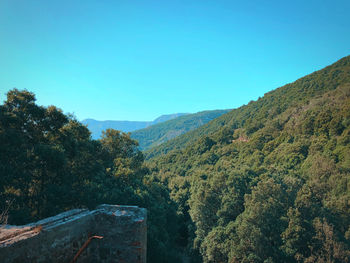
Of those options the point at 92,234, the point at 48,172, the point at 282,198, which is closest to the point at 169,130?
the point at 282,198

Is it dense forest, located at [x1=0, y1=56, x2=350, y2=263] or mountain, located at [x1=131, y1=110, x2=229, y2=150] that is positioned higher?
mountain, located at [x1=131, y1=110, x2=229, y2=150]

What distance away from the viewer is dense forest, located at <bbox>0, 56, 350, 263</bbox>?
33.2 ft

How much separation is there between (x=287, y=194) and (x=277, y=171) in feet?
24.1

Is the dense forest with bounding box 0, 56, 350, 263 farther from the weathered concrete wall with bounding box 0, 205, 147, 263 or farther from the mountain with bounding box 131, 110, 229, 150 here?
the mountain with bounding box 131, 110, 229, 150

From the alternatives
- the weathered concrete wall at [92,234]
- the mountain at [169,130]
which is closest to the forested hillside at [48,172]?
the weathered concrete wall at [92,234]

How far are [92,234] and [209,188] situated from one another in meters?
19.8

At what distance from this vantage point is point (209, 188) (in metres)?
23.7

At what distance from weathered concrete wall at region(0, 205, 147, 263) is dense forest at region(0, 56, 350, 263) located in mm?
5113

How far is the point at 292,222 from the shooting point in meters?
15.9

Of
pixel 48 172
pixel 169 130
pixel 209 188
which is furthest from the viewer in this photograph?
pixel 169 130

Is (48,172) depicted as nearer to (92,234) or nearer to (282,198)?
(92,234)

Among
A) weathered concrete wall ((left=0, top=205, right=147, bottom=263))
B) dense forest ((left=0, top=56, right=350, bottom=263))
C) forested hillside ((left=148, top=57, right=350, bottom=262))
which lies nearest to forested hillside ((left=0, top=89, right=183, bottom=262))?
dense forest ((left=0, top=56, right=350, bottom=263))

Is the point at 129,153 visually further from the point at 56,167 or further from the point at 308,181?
the point at 308,181

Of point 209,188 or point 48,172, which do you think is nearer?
point 48,172
